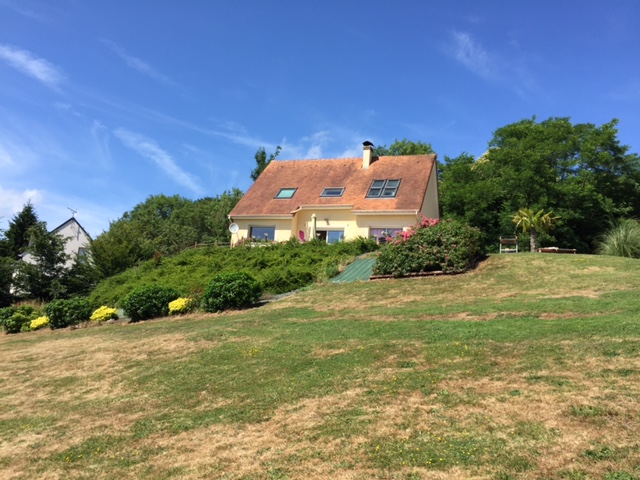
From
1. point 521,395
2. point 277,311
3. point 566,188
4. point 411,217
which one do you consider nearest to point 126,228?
point 411,217

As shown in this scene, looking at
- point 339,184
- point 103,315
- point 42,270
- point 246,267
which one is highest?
point 339,184

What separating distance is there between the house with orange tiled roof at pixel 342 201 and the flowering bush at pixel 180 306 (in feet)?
35.5

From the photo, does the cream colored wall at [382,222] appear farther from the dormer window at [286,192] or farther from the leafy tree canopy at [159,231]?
the leafy tree canopy at [159,231]

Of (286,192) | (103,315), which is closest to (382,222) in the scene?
(286,192)

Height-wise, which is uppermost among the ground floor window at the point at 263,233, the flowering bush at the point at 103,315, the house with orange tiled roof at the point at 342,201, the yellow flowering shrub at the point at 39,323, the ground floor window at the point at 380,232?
the house with orange tiled roof at the point at 342,201

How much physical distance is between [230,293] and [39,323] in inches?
329

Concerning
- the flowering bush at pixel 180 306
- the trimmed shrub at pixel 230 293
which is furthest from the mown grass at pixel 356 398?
the flowering bush at pixel 180 306

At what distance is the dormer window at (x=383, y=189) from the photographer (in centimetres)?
2604

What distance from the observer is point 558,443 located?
4.18 metres

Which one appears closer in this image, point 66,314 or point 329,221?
point 66,314

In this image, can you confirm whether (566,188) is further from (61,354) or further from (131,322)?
(61,354)

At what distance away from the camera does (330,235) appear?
26656 millimetres

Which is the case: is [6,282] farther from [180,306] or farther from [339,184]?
[339,184]

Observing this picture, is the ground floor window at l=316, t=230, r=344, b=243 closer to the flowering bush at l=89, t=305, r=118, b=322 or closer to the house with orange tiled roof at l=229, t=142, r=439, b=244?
the house with orange tiled roof at l=229, t=142, r=439, b=244
